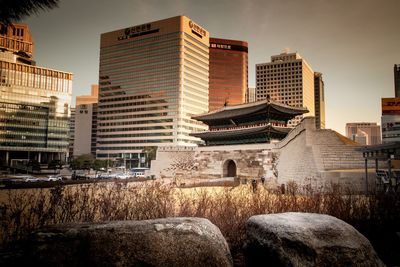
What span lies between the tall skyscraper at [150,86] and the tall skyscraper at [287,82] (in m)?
40.1

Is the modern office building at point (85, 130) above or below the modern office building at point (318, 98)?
below

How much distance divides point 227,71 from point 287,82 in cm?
2748

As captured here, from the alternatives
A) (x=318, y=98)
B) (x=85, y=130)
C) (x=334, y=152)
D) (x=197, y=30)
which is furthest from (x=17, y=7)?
(x=318, y=98)

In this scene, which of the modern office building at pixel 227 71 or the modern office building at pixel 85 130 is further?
the modern office building at pixel 227 71

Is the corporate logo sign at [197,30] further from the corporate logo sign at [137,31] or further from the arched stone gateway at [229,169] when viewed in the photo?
the arched stone gateway at [229,169]

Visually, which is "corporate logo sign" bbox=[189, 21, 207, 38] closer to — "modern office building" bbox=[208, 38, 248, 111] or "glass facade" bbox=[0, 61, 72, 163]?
"modern office building" bbox=[208, 38, 248, 111]

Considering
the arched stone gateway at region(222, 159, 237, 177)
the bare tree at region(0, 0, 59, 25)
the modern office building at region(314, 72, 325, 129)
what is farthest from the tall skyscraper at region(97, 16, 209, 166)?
the bare tree at region(0, 0, 59, 25)

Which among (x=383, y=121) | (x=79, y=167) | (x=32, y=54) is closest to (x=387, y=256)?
(x=79, y=167)

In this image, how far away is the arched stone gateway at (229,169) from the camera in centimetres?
3566

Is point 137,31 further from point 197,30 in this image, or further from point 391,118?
point 391,118

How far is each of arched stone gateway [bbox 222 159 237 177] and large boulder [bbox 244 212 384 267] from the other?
3067 centimetres

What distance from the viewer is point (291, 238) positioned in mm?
4496

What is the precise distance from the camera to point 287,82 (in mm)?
127938

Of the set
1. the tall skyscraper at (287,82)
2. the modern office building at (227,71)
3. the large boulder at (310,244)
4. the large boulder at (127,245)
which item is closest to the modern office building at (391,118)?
the tall skyscraper at (287,82)
